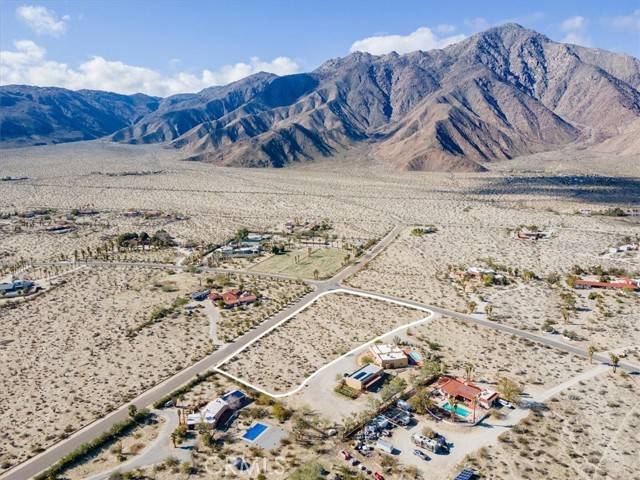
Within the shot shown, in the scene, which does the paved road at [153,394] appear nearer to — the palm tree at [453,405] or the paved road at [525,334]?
the paved road at [525,334]

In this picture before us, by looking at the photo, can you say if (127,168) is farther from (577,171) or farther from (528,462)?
(528,462)

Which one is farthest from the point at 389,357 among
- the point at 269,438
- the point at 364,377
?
the point at 269,438

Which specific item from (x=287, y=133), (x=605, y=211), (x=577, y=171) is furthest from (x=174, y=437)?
(x=287, y=133)

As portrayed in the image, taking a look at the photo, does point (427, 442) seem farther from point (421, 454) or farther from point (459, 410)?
point (459, 410)

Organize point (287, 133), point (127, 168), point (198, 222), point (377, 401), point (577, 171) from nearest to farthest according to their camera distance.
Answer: point (377, 401), point (198, 222), point (577, 171), point (127, 168), point (287, 133)

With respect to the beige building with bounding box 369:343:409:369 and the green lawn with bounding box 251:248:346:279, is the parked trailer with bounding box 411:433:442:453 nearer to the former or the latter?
the beige building with bounding box 369:343:409:369

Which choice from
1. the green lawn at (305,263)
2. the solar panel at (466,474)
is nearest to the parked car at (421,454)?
the solar panel at (466,474)
